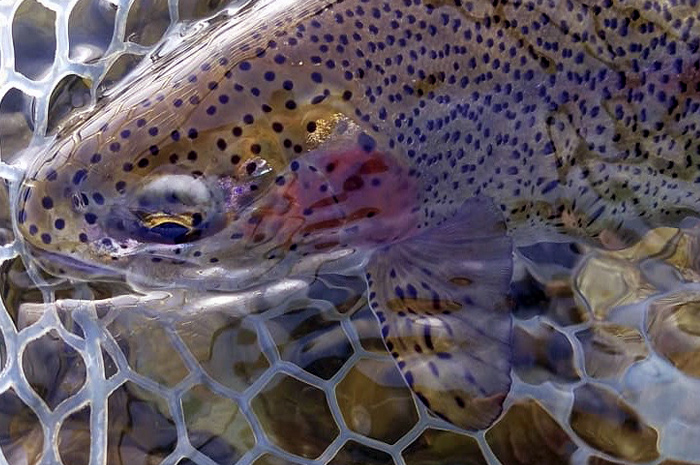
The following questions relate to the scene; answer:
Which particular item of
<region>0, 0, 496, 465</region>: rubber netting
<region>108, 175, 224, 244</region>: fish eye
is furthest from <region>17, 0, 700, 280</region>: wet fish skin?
<region>0, 0, 496, 465</region>: rubber netting

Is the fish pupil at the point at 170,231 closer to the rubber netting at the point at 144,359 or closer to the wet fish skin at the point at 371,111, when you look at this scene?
the wet fish skin at the point at 371,111

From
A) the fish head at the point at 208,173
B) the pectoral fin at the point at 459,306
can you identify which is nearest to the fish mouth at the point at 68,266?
the fish head at the point at 208,173

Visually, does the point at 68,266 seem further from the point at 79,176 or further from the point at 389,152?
the point at 389,152

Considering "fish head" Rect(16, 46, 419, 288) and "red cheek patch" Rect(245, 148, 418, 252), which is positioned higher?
"fish head" Rect(16, 46, 419, 288)

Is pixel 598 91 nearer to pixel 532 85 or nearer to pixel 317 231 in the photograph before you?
pixel 532 85

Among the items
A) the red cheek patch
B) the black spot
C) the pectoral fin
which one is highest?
the black spot

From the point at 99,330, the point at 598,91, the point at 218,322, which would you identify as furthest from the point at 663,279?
the point at 99,330

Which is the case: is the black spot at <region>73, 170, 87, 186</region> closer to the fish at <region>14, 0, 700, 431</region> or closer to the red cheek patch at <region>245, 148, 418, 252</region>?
the fish at <region>14, 0, 700, 431</region>
